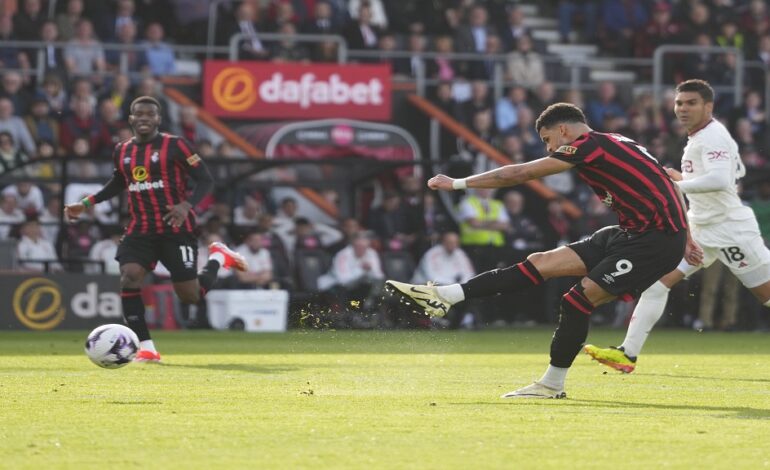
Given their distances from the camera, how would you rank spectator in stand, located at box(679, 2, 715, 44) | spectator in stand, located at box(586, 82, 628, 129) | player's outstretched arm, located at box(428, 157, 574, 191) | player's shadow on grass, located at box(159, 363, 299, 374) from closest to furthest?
player's outstretched arm, located at box(428, 157, 574, 191) → player's shadow on grass, located at box(159, 363, 299, 374) → spectator in stand, located at box(586, 82, 628, 129) → spectator in stand, located at box(679, 2, 715, 44)

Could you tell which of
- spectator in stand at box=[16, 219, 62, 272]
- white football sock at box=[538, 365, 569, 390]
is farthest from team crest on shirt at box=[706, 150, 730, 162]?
spectator in stand at box=[16, 219, 62, 272]

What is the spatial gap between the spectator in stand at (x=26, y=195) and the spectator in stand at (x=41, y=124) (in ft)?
A: 3.02

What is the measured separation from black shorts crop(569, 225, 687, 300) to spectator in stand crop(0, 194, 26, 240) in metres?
11.6

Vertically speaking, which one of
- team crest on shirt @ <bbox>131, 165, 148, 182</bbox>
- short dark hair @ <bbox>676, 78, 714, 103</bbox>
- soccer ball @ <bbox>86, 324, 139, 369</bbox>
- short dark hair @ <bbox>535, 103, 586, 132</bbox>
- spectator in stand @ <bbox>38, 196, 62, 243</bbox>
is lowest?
spectator in stand @ <bbox>38, 196, 62, 243</bbox>

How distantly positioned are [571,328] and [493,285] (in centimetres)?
58

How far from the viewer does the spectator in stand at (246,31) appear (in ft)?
77.3

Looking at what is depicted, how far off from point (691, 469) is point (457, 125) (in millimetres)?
17794

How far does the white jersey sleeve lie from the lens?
39.2 ft

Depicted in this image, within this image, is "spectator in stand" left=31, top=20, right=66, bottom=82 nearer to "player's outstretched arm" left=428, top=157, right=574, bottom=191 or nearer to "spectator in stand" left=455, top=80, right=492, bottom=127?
"spectator in stand" left=455, top=80, right=492, bottom=127

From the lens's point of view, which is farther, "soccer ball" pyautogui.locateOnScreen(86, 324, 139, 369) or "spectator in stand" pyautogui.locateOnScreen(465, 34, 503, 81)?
"spectator in stand" pyautogui.locateOnScreen(465, 34, 503, 81)

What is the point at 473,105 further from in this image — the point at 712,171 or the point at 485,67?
the point at 712,171

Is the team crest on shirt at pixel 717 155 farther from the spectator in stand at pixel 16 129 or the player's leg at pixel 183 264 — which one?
the spectator in stand at pixel 16 129

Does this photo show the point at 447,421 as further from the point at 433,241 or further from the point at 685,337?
the point at 433,241

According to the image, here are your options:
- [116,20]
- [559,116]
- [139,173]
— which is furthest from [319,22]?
[559,116]
